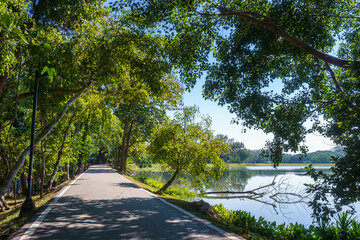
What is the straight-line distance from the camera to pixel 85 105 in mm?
14258

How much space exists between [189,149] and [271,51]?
7.44 metres

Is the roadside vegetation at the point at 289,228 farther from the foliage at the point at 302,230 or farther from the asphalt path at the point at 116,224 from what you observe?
the asphalt path at the point at 116,224

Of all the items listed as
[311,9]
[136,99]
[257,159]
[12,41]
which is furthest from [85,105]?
[257,159]

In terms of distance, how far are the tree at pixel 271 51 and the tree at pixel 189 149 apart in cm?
393

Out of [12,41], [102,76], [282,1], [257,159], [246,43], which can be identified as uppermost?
[282,1]

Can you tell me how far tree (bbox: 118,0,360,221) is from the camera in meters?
9.01

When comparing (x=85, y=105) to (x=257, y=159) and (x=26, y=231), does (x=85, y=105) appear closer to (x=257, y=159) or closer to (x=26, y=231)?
(x=26, y=231)

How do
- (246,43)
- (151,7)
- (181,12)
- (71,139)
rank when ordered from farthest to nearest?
(71,139) → (246,43) → (181,12) → (151,7)

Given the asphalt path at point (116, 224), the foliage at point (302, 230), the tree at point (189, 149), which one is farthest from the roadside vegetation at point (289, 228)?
the tree at point (189, 149)

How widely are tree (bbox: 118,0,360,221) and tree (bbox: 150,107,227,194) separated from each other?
12.9 feet

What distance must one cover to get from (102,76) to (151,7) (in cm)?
415

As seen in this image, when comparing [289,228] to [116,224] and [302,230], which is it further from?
[116,224]

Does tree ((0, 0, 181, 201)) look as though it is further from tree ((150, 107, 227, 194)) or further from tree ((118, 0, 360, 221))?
tree ((150, 107, 227, 194))

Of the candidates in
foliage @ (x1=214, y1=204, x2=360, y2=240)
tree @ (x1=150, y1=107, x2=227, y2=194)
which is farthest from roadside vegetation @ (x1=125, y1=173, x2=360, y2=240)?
tree @ (x1=150, y1=107, x2=227, y2=194)
